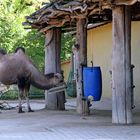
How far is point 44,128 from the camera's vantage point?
1344 cm

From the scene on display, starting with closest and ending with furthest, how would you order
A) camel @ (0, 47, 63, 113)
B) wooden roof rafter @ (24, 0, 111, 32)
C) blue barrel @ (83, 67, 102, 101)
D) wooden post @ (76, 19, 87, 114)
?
wooden roof rafter @ (24, 0, 111, 32) → blue barrel @ (83, 67, 102, 101) → wooden post @ (76, 19, 87, 114) → camel @ (0, 47, 63, 113)

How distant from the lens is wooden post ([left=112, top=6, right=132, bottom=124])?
13727mm

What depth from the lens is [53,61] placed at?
1878 centimetres

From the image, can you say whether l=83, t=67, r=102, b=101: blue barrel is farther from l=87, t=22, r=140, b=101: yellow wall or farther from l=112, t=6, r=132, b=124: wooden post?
l=87, t=22, r=140, b=101: yellow wall

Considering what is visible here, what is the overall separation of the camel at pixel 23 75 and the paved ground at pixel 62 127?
1.04m

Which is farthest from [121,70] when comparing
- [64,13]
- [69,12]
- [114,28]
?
[64,13]

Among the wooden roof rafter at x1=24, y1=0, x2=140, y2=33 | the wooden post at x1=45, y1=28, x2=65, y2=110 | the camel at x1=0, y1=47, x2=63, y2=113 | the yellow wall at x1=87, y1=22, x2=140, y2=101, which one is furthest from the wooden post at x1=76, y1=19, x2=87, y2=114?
the yellow wall at x1=87, y1=22, x2=140, y2=101

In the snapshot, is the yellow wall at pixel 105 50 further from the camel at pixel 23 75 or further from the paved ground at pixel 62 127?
the camel at pixel 23 75

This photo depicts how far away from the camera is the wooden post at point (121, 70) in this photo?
45.0ft

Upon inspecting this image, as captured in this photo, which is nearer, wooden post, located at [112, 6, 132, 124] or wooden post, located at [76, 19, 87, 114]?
wooden post, located at [112, 6, 132, 124]

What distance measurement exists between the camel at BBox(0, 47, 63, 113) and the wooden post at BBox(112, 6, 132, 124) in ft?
Answer: 14.0

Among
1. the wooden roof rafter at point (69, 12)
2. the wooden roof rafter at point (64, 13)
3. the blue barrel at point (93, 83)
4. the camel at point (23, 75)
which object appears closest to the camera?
the wooden roof rafter at point (69, 12)

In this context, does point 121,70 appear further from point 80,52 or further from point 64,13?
point 80,52

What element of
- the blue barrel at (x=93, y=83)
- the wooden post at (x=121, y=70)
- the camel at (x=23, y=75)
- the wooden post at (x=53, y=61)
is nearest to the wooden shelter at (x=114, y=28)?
the wooden post at (x=121, y=70)
